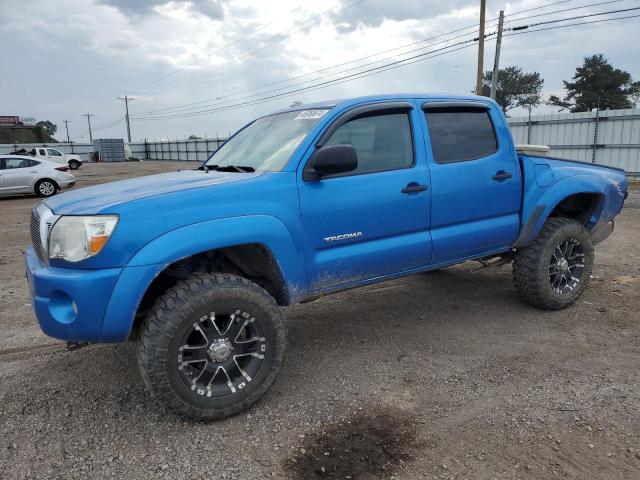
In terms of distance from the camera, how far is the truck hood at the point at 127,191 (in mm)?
2875

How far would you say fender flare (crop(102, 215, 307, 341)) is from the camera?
2.72m

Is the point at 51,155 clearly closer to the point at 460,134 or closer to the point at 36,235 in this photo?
the point at 36,235

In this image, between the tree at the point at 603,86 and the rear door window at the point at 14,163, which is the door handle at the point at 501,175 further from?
the tree at the point at 603,86

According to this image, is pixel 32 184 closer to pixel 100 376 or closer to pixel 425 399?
pixel 100 376

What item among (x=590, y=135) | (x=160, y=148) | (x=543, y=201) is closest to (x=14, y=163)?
(x=543, y=201)

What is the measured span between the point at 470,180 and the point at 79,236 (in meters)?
2.80

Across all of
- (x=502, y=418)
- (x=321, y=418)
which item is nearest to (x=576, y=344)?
(x=502, y=418)

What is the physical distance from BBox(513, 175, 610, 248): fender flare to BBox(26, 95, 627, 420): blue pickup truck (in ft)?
0.06

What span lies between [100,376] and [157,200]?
162 cm

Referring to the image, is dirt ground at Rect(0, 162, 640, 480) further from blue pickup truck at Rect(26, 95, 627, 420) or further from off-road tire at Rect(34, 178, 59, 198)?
off-road tire at Rect(34, 178, 59, 198)

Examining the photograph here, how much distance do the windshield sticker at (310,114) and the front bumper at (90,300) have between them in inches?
62.9

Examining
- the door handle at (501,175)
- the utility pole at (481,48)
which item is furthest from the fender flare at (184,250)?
the utility pole at (481,48)

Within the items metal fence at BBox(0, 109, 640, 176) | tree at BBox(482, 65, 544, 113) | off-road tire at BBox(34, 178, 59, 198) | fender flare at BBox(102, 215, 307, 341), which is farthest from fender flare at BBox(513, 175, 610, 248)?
tree at BBox(482, 65, 544, 113)

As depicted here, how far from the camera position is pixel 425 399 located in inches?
128
